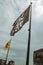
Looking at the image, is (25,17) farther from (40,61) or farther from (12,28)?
(40,61)

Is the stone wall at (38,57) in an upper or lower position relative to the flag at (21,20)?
lower

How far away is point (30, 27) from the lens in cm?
1612

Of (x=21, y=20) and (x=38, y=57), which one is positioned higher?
(x=21, y=20)

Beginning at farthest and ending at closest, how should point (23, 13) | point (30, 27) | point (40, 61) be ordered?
point (40, 61) → point (23, 13) → point (30, 27)

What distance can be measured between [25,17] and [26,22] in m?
0.54

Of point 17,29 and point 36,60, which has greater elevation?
point 17,29

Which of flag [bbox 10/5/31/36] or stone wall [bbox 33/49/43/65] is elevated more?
flag [bbox 10/5/31/36]

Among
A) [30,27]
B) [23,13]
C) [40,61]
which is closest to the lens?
[30,27]

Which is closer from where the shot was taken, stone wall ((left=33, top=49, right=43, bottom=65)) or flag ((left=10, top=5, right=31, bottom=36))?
flag ((left=10, top=5, right=31, bottom=36))

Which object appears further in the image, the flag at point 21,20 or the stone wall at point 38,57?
the stone wall at point 38,57

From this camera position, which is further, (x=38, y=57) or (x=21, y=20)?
(x=38, y=57)

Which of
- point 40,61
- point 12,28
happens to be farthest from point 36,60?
point 12,28

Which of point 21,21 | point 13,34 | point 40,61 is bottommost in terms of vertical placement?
point 40,61

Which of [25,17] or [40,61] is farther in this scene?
[40,61]
